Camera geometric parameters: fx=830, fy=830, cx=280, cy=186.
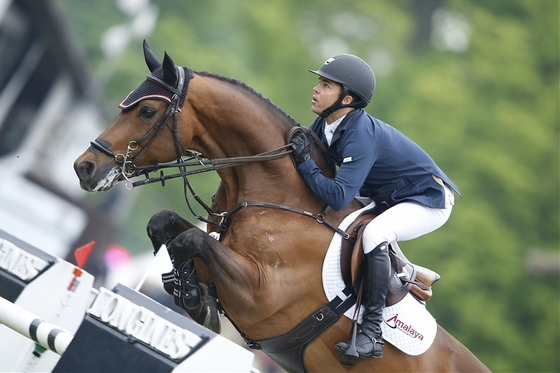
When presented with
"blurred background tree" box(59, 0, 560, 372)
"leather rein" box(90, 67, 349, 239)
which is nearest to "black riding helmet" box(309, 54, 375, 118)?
"leather rein" box(90, 67, 349, 239)

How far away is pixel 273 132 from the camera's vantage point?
540 cm

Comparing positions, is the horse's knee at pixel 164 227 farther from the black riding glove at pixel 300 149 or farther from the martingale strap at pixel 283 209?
the black riding glove at pixel 300 149

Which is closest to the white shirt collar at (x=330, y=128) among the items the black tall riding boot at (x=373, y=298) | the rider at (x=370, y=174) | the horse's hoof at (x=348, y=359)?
the rider at (x=370, y=174)

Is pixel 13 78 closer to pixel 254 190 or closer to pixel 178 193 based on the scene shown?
pixel 178 193

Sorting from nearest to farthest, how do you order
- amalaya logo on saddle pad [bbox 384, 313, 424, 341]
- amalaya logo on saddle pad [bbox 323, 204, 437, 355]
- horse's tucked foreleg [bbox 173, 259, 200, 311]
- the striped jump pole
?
the striped jump pole < horse's tucked foreleg [bbox 173, 259, 200, 311] < amalaya logo on saddle pad [bbox 323, 204, 437, 355] < amalaya logo on saddle pad [bbox 384, 313, 424, 341]

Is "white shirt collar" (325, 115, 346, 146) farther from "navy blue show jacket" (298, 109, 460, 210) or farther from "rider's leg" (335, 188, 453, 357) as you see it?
"rider's leg" (335, 188, 453, 357)

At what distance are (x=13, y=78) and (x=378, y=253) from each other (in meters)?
12.6

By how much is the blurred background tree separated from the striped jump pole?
580 inches

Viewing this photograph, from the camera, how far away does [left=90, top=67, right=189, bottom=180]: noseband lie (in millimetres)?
4992

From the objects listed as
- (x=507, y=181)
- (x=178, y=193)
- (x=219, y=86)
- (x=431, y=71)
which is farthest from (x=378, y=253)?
(x=431, y=71)

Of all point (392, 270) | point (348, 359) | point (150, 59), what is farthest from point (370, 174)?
point (150, 59)

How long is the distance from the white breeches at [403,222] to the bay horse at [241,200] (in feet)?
0.89

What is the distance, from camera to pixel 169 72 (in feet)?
16.7

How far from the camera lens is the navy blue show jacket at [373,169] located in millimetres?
5133
